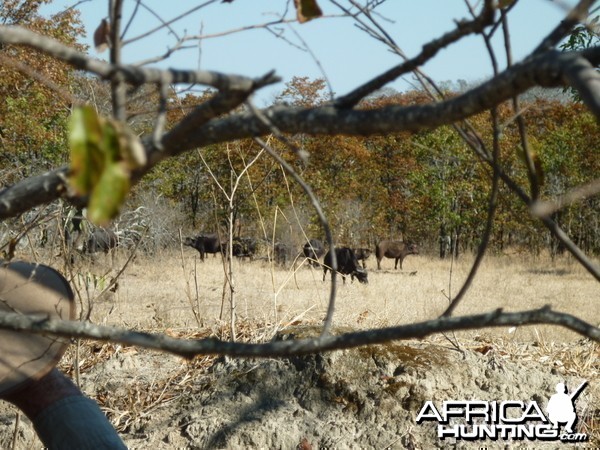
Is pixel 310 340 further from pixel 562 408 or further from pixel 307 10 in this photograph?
pixel 562 408

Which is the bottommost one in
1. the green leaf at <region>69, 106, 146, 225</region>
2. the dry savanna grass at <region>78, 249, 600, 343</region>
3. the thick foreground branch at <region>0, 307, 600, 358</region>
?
the dry savanna grass at <region>78, 249, 600, 343</region>

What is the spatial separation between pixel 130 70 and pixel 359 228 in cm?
2793

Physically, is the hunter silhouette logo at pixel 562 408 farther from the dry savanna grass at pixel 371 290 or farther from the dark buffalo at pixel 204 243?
the dark buffalo at pixel 204 243

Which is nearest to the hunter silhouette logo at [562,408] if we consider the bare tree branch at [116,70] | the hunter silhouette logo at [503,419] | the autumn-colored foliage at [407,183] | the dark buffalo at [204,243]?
the hunter silhouette logo at [503,419]

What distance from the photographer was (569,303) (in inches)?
611

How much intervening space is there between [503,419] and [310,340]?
3.76 metres

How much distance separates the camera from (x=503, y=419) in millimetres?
4738

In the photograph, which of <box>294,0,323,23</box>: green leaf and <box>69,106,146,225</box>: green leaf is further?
<box>294,0,323,23</box>: green leaf

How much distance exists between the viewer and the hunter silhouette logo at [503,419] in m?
4.61

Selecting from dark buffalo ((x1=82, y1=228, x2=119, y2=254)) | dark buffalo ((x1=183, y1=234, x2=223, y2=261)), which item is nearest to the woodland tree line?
dark buffalo ((x1=183, y1=234, x2=223, y2=261))

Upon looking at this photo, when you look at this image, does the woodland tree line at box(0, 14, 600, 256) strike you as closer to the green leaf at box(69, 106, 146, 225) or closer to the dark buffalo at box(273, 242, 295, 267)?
the dark buffalo at box(273, 242, 295, 267)

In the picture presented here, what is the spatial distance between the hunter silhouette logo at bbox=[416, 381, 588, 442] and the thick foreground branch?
3.49 meters

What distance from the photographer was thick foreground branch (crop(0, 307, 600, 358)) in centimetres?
119

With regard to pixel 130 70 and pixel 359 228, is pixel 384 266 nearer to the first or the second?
pixel 359 228
